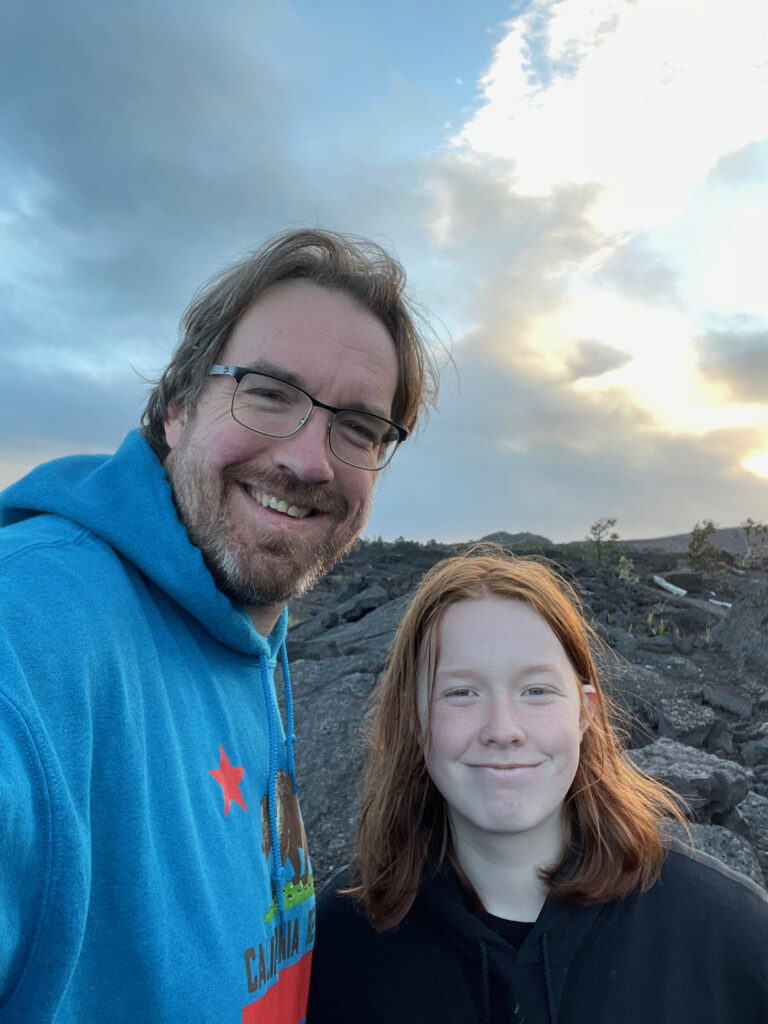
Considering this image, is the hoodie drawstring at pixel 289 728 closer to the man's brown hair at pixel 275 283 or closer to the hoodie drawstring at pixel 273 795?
the hoodie drawstring at pixel 273 795

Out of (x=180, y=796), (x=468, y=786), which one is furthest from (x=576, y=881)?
(x=180, y=796)

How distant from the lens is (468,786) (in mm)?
2020

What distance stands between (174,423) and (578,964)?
1.90 metres

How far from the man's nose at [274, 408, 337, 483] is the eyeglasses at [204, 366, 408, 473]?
0.02 meters

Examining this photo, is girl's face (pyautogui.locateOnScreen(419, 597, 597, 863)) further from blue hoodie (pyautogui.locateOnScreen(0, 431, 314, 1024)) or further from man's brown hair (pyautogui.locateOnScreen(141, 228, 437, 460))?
man's brown hair (pyautogui.locateOnScreen(141, 228, 437, 460))

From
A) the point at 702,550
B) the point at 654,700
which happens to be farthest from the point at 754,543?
the point at 654,700

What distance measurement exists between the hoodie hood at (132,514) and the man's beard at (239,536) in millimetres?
153

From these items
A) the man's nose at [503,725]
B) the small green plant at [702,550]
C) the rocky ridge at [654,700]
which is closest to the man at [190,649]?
the man's nose at [503,725]

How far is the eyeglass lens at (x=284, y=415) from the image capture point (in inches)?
89.8

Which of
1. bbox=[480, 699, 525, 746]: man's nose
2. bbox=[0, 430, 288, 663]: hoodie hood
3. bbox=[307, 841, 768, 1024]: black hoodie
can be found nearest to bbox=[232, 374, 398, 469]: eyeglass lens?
bbox=[0, 430, 288, 663]: hoodie hood

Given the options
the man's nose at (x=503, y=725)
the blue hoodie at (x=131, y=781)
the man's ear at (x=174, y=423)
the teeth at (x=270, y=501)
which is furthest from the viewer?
the man's ear at (x=174, y=423)

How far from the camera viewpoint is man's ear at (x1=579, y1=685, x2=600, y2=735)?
2.30 meters

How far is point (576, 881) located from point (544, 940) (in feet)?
0.53

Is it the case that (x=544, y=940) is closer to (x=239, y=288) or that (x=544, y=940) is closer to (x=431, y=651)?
(x=431, y=651)
